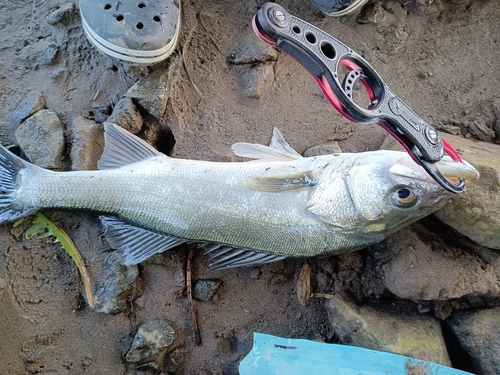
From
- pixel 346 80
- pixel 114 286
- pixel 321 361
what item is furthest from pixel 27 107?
pixel 321 361

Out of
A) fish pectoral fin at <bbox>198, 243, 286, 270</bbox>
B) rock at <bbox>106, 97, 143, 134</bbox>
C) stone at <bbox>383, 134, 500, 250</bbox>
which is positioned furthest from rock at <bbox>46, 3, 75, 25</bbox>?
stone at <bbox>383, 134, 500, 250</bbox>

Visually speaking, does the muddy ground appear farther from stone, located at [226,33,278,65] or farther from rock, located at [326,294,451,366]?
rock, located at [326,294,451,366]

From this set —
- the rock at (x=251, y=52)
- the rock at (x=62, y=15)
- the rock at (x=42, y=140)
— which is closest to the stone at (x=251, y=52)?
the rock at (x=251, y=52)

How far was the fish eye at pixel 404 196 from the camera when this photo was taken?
281cm

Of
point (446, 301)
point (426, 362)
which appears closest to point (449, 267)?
point (446, 301)

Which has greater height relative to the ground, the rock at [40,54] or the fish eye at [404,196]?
the fish eye at [404,196]

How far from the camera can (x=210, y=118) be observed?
3.71 m

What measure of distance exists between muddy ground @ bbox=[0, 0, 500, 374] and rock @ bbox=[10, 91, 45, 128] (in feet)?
0.20

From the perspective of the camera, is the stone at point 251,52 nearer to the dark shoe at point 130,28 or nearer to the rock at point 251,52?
the rock at point 251,52

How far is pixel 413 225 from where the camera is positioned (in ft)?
10.7

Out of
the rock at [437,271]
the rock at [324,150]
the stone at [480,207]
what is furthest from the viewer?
the rock at [324,150]

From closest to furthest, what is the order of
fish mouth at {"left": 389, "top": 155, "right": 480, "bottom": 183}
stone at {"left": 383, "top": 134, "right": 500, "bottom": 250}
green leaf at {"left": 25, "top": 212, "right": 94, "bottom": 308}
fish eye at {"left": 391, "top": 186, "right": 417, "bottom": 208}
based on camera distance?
fish mouth at {"left": 389, "top": 155, "right": 480, "bottom": 183} → fish eye at {"left": 391, "top": 186, "right": 417, "bottom": 208} → stone at {"left": 383, "top": 134, "right": 500, "bottom": 250} → green leaf at {"left": 25, "top": 212, "right": 94, "bottom": 308}

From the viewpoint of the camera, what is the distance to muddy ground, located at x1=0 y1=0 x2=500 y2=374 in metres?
3.39

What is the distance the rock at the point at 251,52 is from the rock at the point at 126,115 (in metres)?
0.93
